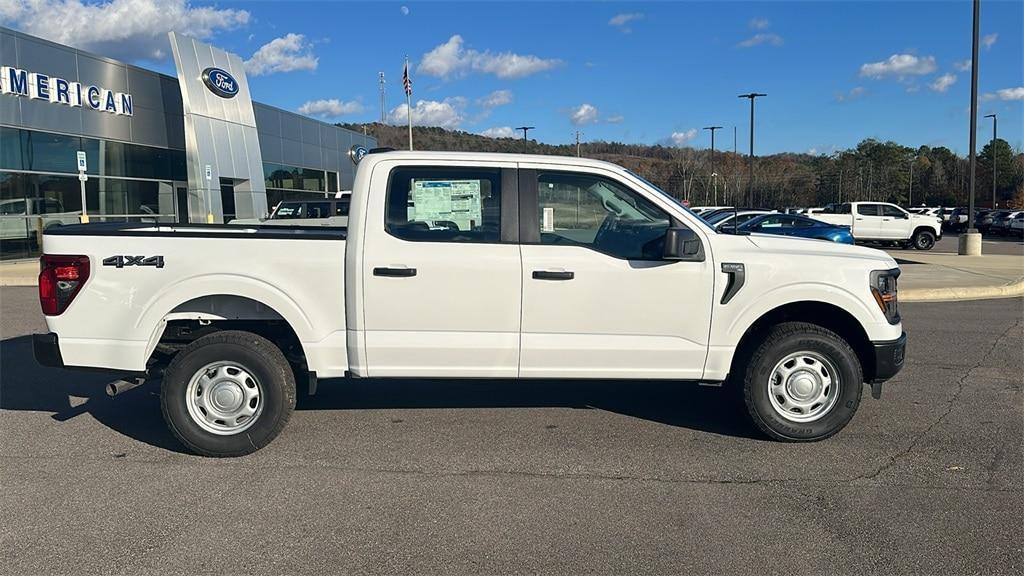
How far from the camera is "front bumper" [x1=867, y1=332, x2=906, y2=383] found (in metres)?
5.38

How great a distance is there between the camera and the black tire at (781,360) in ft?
17.4

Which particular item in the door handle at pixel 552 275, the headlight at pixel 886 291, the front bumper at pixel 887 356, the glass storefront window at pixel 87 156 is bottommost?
the front bumper at pixel 887 356

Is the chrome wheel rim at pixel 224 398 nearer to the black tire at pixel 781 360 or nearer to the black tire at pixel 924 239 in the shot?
the black tire at pixel 781 360

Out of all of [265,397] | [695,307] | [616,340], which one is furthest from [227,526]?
[695,307]

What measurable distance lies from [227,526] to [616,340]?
2.65 m

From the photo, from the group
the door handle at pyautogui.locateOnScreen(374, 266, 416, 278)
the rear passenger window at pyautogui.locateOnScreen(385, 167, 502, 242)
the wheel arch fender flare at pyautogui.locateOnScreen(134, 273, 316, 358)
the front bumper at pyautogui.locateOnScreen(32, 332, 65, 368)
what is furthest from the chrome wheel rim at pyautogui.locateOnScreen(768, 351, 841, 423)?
the front bumper at pyautogui.locateOnScreen(32, 332, 65, 368)

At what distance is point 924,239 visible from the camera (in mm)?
28953

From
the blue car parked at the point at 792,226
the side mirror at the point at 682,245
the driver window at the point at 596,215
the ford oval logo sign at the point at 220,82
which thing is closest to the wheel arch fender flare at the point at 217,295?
the driver window at the point at 596,215

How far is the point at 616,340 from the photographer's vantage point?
525 cm

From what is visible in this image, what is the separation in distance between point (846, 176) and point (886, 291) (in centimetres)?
8617

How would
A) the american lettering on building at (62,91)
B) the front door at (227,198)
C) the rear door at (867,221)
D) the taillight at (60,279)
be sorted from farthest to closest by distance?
the front door at (227,198), the rear door at (867,221), the american lettering on building at (62,91), the taillight at (60,279)

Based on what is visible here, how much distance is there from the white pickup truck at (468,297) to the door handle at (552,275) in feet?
0.05

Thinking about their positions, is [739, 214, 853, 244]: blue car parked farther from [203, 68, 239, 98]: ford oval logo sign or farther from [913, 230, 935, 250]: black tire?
[203, 68, 239, 98]: ford oval logo sign

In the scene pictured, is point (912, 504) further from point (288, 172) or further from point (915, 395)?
point (288, 172)
